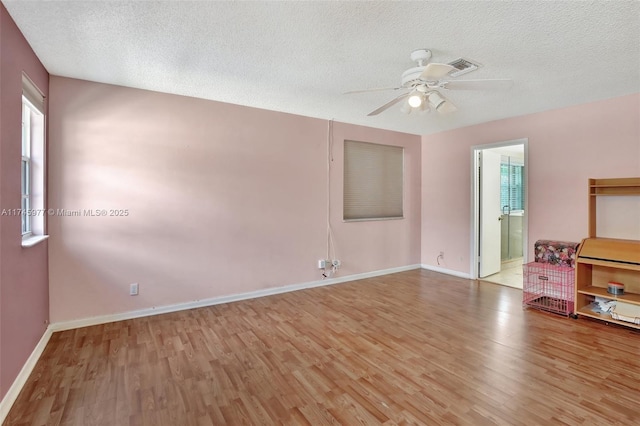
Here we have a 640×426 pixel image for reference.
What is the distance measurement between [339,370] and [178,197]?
8.62ft

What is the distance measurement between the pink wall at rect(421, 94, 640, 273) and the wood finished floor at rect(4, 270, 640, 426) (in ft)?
4.81

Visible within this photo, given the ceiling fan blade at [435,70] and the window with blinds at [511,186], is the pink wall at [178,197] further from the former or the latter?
the window with blinds at [511,186]

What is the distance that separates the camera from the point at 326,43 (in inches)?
96.0

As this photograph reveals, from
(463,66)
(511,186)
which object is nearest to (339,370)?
(463,66)

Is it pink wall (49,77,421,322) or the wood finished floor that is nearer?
the wood finished floor

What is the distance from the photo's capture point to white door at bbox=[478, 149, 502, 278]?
16.8ft

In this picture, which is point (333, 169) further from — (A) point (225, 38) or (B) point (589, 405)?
(B) point (589, 405)

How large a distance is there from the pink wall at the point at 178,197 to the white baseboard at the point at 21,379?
458mm

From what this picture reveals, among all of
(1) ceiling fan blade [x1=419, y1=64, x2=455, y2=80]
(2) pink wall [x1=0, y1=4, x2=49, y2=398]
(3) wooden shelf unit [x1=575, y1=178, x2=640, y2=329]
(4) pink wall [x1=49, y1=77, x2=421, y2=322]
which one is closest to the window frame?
(4) pink wall [x1=49, y1=77, x2=421, y2=322]

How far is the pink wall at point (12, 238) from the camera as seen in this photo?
6.46 feet

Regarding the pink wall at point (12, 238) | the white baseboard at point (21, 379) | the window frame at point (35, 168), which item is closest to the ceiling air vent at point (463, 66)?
the pink wall at point (12, 238)

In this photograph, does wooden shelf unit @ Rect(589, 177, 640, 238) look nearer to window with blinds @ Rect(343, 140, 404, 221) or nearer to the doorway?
the doorway

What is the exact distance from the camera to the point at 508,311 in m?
3.66

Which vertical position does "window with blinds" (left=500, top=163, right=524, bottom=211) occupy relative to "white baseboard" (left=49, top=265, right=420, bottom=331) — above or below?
above
